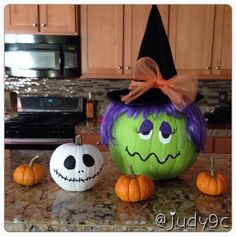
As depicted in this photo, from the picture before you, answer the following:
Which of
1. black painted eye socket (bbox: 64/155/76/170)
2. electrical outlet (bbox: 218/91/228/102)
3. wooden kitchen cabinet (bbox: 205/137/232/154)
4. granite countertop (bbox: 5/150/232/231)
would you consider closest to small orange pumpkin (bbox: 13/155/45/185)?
granite countertop (bbox: 5/150/232/231)

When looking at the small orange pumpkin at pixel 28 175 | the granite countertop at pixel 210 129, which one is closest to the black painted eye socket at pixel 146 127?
the small orange pumpkin at pixel 28 175

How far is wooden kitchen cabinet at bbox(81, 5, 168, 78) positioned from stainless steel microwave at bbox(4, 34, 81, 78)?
13 centimetres

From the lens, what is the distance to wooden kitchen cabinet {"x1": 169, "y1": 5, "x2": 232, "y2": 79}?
2484 mm

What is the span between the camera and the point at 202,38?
252cm

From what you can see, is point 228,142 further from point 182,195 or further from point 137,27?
point 182,195

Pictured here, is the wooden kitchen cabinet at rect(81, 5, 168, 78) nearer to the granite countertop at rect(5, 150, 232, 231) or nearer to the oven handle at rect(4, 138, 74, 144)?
the oven handle at rect(4, 138, 74, 144)

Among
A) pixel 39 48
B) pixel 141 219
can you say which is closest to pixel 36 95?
pixel 39 48

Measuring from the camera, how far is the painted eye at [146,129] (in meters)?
0.85

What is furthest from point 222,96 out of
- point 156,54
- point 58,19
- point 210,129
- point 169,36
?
point 156,54

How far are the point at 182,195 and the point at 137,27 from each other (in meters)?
1.94

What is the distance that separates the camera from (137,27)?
2.52 m

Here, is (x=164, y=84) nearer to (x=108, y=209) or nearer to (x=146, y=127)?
(x=146, y=127)

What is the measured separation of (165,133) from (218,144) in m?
1.59

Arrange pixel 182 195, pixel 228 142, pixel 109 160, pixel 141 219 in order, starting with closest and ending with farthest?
1. pixel 141 219
2. pixel 182 195
3. pixel 109 160
4. pixel 228 142
